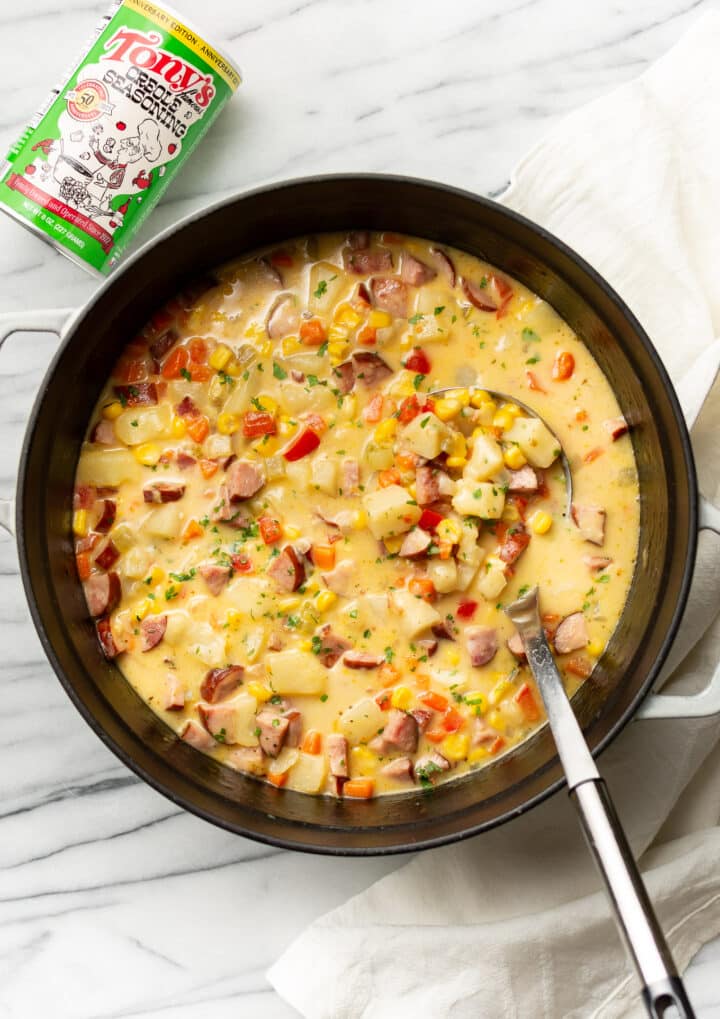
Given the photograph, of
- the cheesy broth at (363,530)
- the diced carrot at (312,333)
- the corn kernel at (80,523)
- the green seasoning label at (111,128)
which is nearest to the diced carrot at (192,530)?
the cheesy broth at (363,530)

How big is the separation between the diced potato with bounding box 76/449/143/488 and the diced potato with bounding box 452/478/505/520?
108 centimetres

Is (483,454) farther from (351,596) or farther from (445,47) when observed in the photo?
(445,47)

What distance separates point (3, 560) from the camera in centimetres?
362

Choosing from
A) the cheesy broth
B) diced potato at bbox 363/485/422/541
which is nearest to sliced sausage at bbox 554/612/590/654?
the cheesy broth

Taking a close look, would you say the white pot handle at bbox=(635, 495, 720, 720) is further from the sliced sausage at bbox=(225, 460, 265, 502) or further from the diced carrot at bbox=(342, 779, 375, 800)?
the sliced sausage at bbox=(225, 460, 265, 502)

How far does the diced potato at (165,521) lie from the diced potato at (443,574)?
33.7 inches

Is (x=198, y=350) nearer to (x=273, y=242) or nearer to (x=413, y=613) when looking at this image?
(x=273, y=242)

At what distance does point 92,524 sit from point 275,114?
1575 millimetres

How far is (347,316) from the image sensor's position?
3449 mm

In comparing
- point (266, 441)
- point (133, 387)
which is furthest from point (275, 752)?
point (133, 387)

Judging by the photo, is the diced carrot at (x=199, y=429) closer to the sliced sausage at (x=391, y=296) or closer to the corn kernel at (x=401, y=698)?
the sliced sausage at (x=391, y=296)

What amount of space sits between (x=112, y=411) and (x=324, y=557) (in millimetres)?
909

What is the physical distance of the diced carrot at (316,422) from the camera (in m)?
3.37

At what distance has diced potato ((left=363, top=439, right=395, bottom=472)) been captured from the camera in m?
3.34
